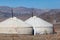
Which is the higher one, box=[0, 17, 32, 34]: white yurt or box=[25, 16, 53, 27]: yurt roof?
box=[25, 16, 53, 27]: yurt roof

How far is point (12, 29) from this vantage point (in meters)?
14.6

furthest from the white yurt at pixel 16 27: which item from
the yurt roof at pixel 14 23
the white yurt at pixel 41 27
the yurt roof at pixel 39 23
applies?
the yurt roof at pixel 39 23

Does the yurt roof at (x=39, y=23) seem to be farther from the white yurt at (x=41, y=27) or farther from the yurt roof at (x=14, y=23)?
the yurt roof at (x=14, y=23)

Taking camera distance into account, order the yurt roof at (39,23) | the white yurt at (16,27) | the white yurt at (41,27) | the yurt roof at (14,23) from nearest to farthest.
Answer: the white yurt at (16,27) < the yurt roof at (14,23) < the white yurt at (41,27) < the yurt roof at (39,23)

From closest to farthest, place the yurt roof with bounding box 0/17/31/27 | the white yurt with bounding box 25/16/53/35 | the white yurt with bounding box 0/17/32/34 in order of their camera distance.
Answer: the white yurt with bounding box 0/17/32/34 < the yurt roof with bounding box 0/17/31/27 < the white yurt with bounding box 25/16/53/35

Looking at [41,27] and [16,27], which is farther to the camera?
[41,27]

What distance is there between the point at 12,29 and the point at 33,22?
8.15 feet

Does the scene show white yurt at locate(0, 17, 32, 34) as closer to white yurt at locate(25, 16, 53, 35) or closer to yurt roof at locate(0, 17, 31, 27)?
yurt roof at locate(0, 17, 31, 27)

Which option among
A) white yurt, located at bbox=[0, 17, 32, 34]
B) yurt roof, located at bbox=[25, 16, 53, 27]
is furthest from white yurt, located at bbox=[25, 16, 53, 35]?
white yurt, located at bbox=[0, 17, 32, 34]

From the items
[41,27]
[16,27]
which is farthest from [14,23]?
[41,27]

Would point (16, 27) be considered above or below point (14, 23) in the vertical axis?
below

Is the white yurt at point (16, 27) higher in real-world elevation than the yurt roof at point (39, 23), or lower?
lower

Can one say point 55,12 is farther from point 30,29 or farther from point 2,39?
point 2,39

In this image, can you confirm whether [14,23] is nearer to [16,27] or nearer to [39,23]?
[16,27]
